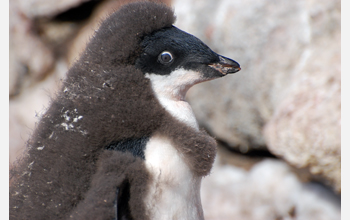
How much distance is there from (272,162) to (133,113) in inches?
51.3

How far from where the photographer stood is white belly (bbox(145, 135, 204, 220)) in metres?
0.64

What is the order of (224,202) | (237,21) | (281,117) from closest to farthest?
(281,117), (237,21), (224,202)

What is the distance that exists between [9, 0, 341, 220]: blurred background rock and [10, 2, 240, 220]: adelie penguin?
747mm

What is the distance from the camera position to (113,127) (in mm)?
627

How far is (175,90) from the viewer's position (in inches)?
27.6

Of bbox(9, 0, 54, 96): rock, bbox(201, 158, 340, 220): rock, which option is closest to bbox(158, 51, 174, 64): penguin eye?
bbox(201, 158, 340, 220): rock

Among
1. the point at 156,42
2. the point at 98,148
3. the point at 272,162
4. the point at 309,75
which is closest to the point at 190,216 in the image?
the point at 98,148

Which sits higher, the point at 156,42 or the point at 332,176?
the point at 156,42

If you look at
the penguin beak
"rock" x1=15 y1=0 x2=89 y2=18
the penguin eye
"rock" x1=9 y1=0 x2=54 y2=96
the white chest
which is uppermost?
the penguin beak

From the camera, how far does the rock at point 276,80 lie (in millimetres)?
1470

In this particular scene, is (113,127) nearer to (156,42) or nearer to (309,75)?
(156,42)

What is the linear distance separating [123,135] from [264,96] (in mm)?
1204

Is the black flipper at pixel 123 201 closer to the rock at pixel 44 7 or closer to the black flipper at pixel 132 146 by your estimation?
the black flipper at pixel 132 146

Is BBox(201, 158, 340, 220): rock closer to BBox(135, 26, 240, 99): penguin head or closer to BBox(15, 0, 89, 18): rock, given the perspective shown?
BBox(135, 26, 240, 99): penguin head
